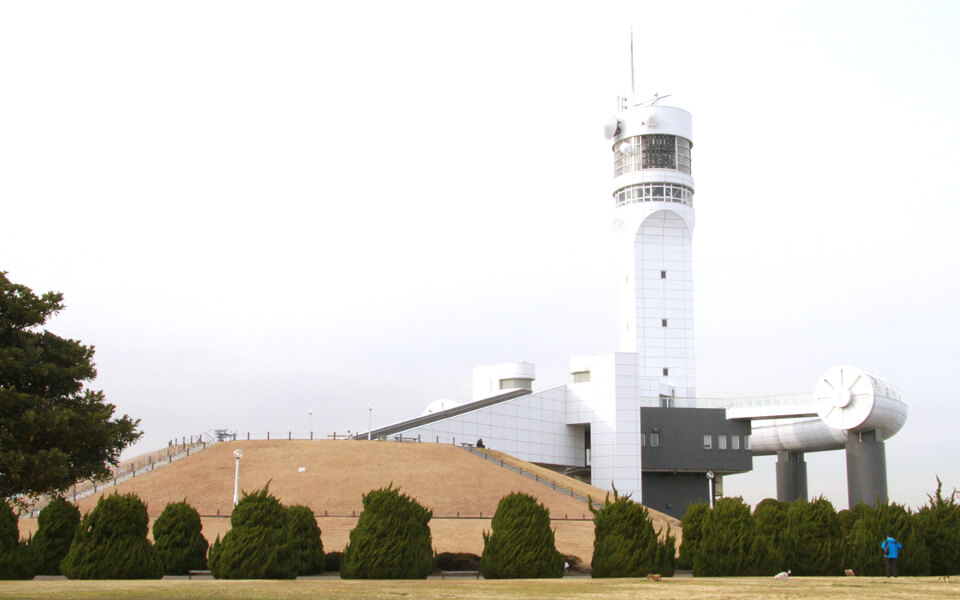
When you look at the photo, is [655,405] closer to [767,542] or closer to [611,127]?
[611,127]

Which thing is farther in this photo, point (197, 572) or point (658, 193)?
point (658, 193)

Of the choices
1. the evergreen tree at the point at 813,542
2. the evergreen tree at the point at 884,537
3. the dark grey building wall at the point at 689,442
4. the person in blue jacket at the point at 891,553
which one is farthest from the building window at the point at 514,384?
the person in blue jacket at the point at 891,553

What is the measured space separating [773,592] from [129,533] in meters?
17.9

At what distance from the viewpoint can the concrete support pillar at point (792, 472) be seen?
96.3 meters

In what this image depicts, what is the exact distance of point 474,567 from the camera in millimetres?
34969

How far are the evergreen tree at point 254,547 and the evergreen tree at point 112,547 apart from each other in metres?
2.06

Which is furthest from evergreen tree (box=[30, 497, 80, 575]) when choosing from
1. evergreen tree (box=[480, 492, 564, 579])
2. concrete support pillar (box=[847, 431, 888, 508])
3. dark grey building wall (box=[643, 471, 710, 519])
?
concrete support pillar (box=[847, 431, 888, 508])

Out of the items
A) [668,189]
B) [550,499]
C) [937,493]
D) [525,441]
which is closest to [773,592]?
[937,493]

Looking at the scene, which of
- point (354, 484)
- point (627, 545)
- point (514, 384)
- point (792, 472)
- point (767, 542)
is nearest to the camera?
point (627, 545)

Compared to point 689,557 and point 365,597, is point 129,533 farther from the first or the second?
point 689,557

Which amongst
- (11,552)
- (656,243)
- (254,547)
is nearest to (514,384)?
(656,243)

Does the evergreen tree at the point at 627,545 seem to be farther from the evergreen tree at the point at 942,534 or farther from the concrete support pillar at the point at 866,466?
the concrete support pillar at the point at 866,466

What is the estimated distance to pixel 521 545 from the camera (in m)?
30.1

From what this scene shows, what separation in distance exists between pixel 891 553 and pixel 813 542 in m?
2.91
